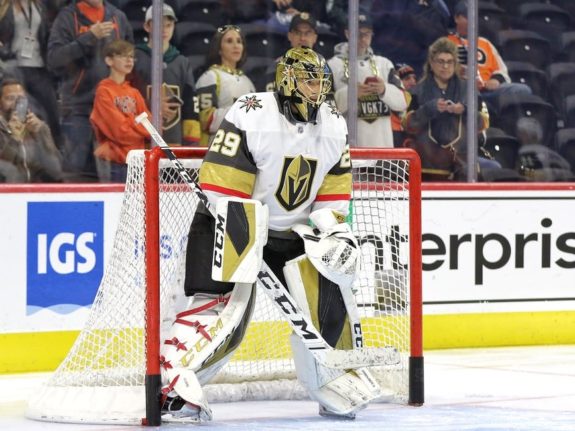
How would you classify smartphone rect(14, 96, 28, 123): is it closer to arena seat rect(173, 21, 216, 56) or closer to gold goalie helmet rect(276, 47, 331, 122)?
arena seat rect(173, 21, 216, 56)

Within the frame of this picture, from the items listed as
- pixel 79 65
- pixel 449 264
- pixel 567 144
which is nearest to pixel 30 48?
pixel 79 65

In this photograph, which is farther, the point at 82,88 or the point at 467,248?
the point at 467,248

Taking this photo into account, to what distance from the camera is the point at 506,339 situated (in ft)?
23.1

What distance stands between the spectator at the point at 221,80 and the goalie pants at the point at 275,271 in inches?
68.3

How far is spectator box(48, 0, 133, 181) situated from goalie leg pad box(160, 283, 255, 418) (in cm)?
162

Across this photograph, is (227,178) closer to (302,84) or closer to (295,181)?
(295,181)

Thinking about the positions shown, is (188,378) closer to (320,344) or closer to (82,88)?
(320,344)

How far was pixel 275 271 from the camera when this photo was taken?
478 centimetres

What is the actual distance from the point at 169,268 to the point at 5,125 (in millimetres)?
1224

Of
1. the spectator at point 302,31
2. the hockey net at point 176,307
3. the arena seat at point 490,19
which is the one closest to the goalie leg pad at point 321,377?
the hockey net at point 176,307

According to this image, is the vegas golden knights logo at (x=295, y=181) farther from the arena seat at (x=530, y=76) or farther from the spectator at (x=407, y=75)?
the arena seat at (x=530, y=76)

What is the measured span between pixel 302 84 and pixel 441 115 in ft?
8.25

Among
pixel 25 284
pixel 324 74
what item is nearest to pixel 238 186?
pixel 324 74

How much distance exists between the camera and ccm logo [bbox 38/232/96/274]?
5.93m
